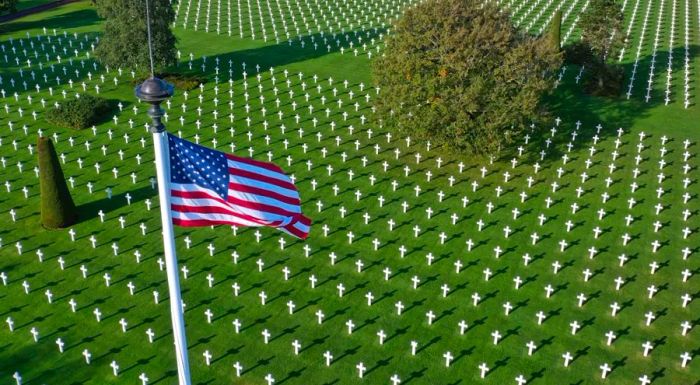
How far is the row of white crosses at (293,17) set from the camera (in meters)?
57.4

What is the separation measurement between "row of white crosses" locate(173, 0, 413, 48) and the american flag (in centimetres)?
4016

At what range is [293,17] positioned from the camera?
61781 millimetres

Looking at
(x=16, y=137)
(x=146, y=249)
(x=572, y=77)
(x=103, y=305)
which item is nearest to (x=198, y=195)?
(x=103, y=305)

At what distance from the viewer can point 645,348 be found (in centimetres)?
2241

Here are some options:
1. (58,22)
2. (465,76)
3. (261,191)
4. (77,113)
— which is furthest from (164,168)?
(58,22)

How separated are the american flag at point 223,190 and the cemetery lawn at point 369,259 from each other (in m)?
8.98

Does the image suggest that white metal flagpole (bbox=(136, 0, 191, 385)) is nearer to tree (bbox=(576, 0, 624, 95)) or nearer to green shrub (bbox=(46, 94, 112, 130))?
green shrub (bbox=(46, 94, 112, 130))

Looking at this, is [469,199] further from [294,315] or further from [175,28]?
[175,28]

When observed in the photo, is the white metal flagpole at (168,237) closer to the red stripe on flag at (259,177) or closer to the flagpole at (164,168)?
the flagpole at (164,168)

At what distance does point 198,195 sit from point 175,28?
1918 inches

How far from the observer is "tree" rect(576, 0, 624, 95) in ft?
142

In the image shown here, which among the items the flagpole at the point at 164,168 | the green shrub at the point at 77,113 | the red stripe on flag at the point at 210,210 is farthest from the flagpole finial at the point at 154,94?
the green shrub at the point at 77,113

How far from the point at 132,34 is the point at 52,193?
17.0 m

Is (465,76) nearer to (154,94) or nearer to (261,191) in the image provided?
(261,191)
